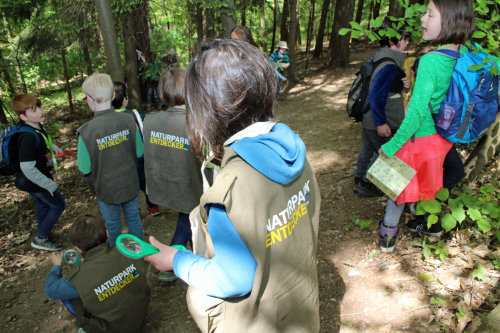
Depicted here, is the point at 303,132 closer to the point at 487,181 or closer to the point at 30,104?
the point at 487,181

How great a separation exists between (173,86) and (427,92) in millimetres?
2089

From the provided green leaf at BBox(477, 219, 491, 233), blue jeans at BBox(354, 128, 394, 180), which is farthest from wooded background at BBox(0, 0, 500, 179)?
green leaf at BBox(477, 219, 491, 233)

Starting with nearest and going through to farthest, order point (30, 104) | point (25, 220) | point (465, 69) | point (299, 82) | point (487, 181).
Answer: point (465, 69) → point (30, 104) → point (487, 181) → point (25, 220) → point (299, 82)

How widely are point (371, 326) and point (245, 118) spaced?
2.24 metres

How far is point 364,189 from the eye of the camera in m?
4.29

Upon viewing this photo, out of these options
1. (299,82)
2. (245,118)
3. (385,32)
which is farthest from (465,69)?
(299,82)

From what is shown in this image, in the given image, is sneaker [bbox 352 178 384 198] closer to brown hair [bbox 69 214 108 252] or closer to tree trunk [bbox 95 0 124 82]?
brown hair [bbox 69 214 108 252]

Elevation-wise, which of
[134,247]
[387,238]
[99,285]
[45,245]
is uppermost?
[134,247]

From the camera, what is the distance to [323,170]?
528cm

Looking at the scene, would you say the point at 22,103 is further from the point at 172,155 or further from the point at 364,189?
the point at 364,189

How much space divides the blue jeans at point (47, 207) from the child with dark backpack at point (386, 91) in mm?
3975

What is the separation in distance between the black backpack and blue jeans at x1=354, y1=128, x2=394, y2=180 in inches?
10.3

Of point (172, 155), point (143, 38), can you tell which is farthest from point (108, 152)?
point (143, 38)

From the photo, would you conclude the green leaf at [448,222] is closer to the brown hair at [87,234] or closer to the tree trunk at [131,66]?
the brown hair at [87,234]
